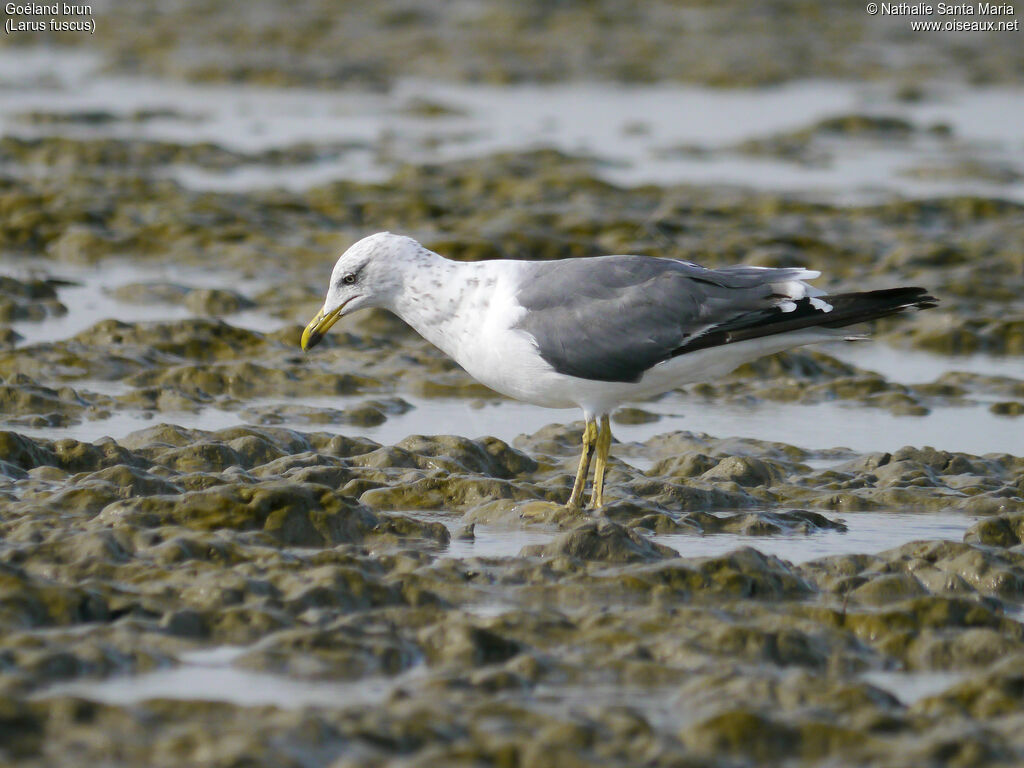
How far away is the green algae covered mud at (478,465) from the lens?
455 cm

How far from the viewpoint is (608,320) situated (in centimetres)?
677

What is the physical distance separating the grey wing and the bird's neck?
10.1 inches

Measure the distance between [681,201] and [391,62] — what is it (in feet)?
27.5

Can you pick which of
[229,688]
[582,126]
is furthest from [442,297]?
[582,126]

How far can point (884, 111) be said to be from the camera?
18531 millimetres

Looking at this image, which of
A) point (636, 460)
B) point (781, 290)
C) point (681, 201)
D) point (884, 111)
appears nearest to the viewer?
point (781, 290)

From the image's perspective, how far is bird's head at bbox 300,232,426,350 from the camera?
23.5ft

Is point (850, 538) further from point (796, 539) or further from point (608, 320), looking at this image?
point (608, 320)

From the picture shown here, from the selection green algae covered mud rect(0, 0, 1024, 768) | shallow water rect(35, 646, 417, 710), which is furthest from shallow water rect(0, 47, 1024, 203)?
shallow water rect(35, 646, 417, 710)

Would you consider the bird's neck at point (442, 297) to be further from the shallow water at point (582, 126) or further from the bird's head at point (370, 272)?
the shallow water at point (582, 126)

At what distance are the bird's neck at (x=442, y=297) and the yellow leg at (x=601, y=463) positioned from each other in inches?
28.1

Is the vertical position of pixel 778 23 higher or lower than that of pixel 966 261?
higher

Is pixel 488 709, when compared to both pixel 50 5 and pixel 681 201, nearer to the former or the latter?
pixel 681 201

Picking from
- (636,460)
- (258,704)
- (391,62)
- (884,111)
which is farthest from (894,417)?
(391,62)
